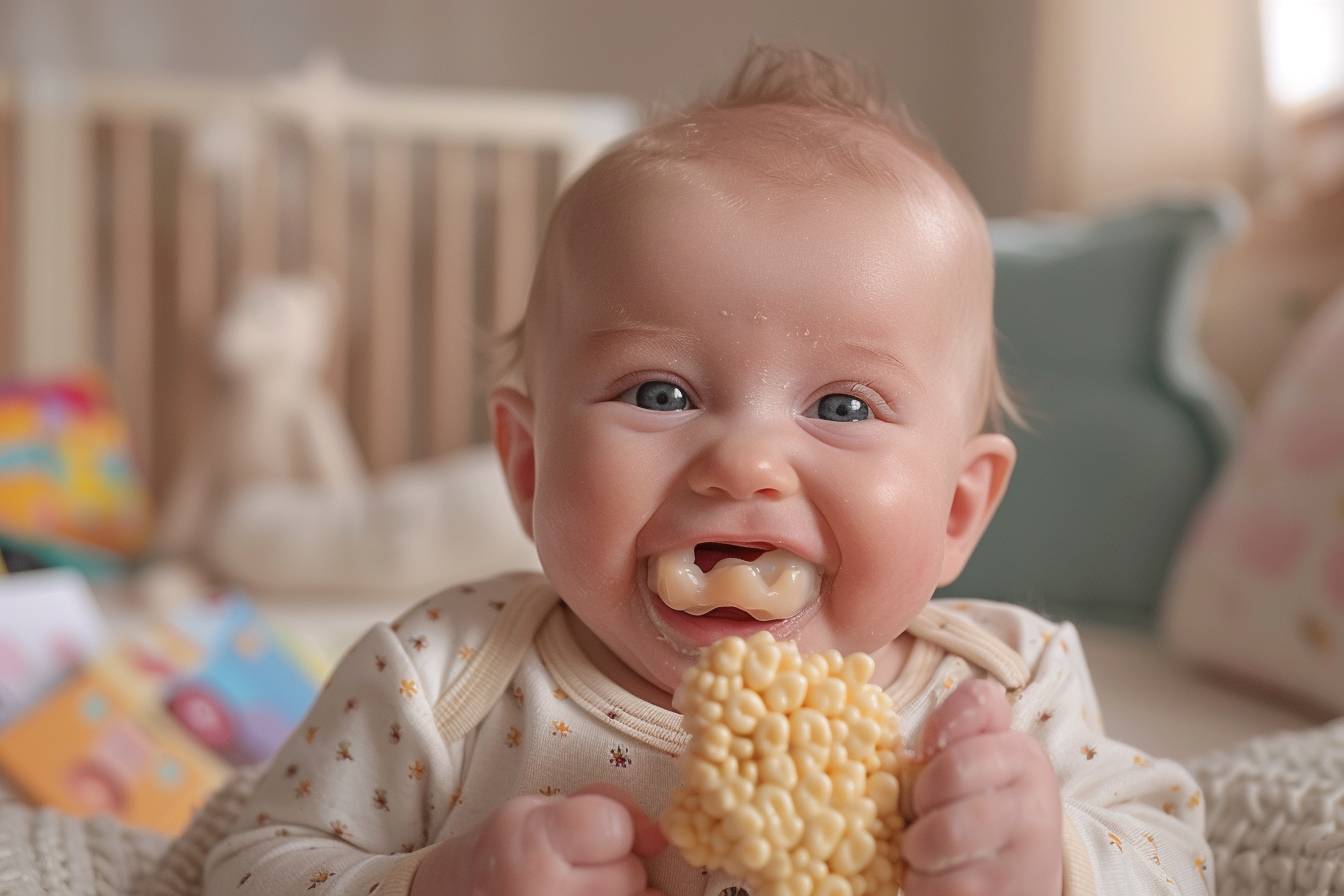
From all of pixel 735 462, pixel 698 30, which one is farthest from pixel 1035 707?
pixel 698 30

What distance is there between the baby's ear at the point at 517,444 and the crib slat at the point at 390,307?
81.8 inches

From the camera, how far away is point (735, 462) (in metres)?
0.63

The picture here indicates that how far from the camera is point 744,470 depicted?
628mm

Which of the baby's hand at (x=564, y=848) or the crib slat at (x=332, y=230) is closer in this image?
the baby's hand at (x=564, y=848)

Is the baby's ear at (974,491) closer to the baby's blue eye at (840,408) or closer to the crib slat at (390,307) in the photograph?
the baby's blue eye at (840,408)

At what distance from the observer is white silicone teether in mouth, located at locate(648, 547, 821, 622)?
64 cm

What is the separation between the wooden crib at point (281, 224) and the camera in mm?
2607

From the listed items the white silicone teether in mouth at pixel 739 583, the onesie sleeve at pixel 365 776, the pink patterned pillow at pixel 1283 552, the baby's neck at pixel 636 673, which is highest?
the white silicone teether in mouth at pixel 739 583

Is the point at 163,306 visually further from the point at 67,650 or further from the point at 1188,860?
the point at 1188,860

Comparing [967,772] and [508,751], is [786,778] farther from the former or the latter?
[508,751]

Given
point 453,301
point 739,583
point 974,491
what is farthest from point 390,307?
point 739,583

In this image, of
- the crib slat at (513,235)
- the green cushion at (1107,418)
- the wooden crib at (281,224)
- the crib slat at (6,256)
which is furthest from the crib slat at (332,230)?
the green cushion at (1107,418)

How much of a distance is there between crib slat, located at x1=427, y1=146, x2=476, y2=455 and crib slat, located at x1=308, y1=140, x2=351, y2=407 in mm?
188

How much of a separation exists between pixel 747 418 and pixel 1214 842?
0.41 m
